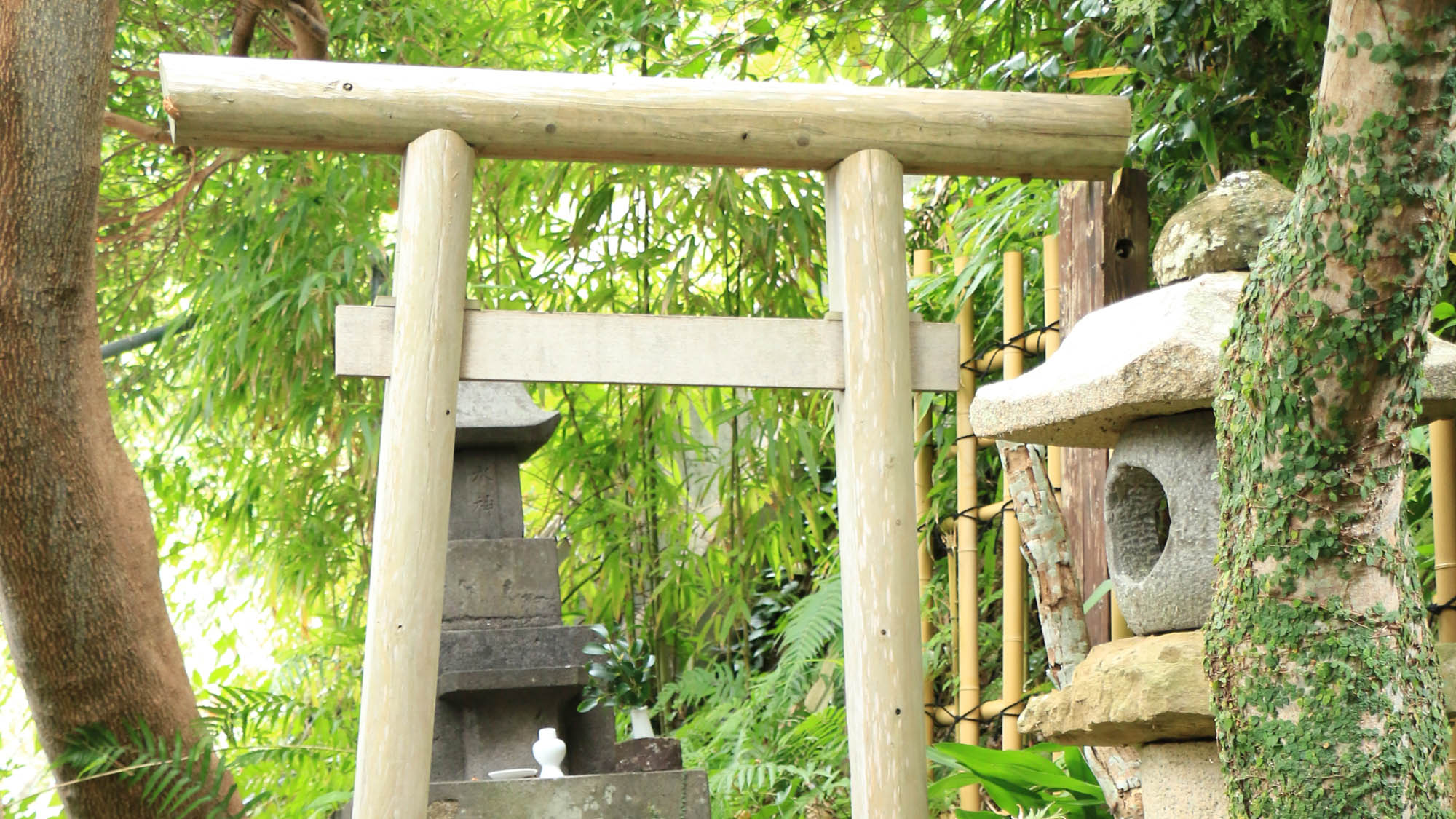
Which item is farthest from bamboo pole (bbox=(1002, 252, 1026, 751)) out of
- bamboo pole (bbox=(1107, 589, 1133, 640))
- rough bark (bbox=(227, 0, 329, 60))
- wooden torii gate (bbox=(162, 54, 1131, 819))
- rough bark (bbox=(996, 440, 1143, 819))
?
rough bark (bbox=(227, 0, 329, 60))

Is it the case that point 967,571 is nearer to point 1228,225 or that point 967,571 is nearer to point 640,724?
point 640,724

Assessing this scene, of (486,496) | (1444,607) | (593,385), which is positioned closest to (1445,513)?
(1444,607)

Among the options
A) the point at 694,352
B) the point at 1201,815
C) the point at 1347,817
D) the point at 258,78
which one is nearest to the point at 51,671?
the point at 258,78

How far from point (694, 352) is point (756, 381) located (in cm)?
11

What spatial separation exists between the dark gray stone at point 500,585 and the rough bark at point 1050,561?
110cm

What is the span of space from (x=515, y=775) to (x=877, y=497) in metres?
1.09

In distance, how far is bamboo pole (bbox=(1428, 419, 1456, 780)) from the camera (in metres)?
2.04

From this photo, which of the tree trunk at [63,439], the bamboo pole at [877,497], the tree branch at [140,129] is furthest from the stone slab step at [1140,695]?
the tree branch at [140,129]

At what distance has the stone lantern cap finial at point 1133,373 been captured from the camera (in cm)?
165

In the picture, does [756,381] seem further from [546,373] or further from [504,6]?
[504,6]

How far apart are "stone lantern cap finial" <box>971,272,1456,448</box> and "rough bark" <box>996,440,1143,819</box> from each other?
0.48 metres

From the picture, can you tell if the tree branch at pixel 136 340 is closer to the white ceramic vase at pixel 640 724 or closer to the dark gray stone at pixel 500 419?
the dark gray stone at pixel 500 419

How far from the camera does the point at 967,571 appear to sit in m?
2.82

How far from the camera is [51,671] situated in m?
2.77
